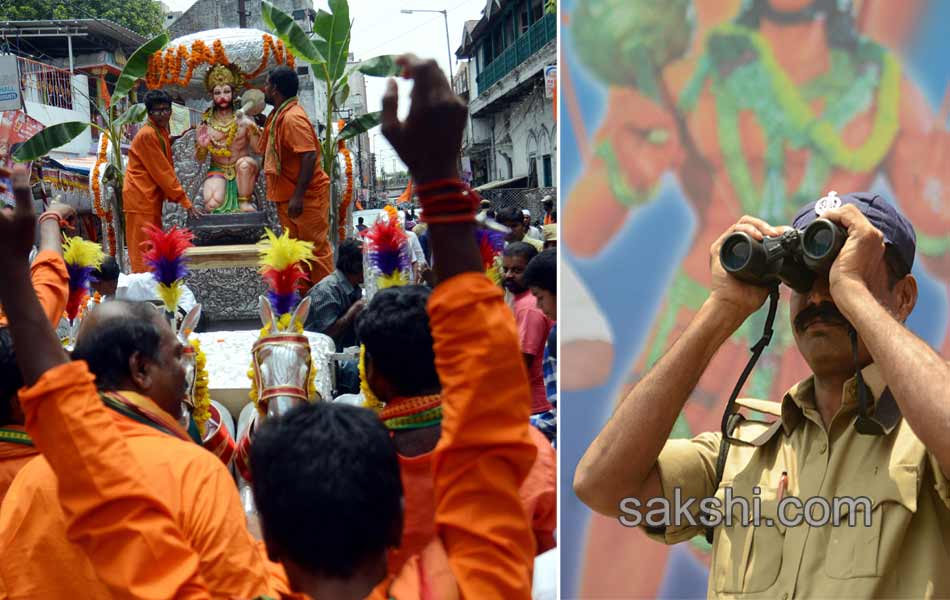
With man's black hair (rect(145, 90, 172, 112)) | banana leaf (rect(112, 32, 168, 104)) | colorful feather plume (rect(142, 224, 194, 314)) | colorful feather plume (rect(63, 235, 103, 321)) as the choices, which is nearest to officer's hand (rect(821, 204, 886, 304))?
colorful feather plume (rect(142, 224, 194, 314))

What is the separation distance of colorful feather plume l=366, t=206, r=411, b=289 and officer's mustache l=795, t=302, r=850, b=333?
6.95ft

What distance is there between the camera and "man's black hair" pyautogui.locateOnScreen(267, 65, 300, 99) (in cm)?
744

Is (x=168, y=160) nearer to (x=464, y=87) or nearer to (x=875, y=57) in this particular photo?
(x=875, y=57)

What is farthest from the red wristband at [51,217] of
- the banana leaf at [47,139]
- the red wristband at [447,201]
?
the banana leaf at [47,139]

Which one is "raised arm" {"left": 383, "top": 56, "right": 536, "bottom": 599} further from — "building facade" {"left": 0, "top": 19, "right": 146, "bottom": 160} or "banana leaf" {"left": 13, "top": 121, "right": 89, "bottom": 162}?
"building facade" {"left": 0, "top": 19, "right": 146, "bottom": 160}

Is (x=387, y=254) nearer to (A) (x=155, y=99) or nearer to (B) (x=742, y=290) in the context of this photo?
(B) (x=742, y=290)

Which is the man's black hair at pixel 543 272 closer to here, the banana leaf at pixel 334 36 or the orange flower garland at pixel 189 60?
the banana leaf at pixel 334 36

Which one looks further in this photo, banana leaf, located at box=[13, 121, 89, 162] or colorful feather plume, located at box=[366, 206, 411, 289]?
banana leaf, located at box=[13, 121, 89, 162]

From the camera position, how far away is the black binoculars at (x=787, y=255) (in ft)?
5.89

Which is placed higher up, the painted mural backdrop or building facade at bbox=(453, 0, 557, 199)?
building facade at bbox=(453, 0, 557, 199)

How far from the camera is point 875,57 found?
2.75 m

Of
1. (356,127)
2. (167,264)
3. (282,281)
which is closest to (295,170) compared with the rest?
(356,127)

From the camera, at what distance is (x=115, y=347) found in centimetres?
221

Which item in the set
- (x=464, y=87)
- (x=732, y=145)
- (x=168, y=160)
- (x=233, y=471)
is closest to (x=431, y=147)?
(x=732, y=145)
